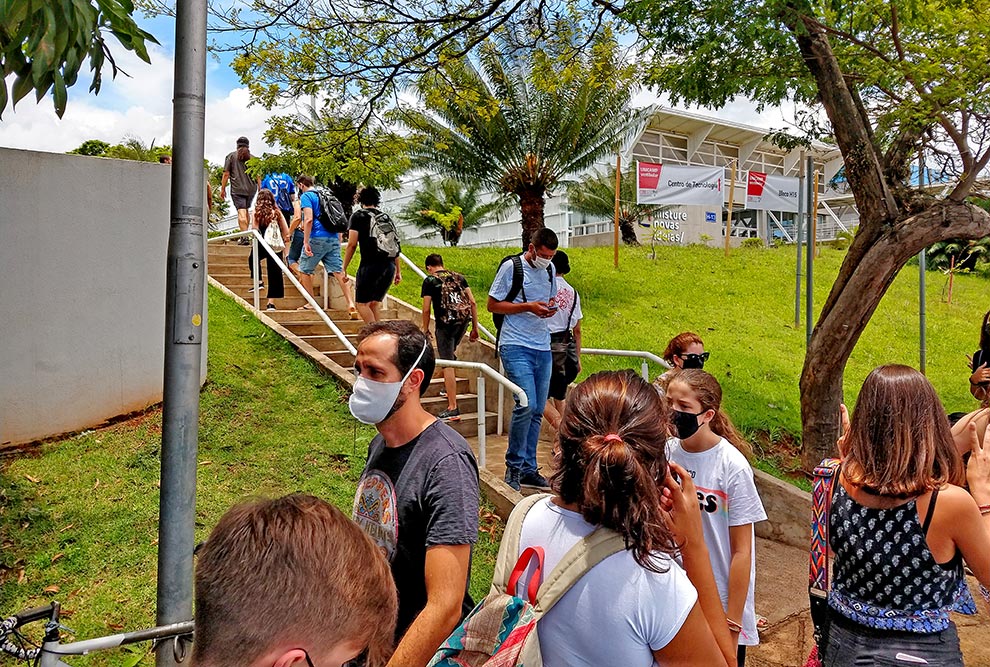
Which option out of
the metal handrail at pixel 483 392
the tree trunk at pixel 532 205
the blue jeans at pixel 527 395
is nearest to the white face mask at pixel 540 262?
the blue jeans at pixel 527 395

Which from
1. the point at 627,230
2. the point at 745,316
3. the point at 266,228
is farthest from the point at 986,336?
the point at 627,230

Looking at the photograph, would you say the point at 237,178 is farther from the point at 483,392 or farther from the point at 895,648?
the point at 895,648

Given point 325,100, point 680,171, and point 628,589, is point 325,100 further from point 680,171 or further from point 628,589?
point 680,171

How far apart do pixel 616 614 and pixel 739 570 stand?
4.56 feet

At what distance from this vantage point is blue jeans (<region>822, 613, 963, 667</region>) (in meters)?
2.22

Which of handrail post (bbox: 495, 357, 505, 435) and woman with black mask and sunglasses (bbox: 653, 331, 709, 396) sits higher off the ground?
woman with black mask and sunglasses (bbox: 653, 331, 709, 396)

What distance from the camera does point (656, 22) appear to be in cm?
617

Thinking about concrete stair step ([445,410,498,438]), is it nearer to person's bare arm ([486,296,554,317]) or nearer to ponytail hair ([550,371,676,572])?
person's bare arm ([486,296,554,317])

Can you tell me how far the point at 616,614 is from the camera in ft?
5.50

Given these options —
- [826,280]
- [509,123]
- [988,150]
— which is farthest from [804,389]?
[826,280]

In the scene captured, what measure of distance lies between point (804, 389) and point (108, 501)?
6.21 meters

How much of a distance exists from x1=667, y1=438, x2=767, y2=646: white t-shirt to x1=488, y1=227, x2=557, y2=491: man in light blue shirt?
2509 millimetres

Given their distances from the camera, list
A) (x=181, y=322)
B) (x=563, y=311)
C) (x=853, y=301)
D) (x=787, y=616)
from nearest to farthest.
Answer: (x=181, y=322), (x=787, y=616), (x=563, y=311), (x=853, y=301)

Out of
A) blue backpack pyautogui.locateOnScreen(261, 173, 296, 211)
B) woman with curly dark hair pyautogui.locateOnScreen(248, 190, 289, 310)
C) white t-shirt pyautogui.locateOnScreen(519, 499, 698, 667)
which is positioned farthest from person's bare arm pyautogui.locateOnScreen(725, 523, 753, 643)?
blue backpack pyautogui.locateOnScreen(261, 173, 296, 211)
